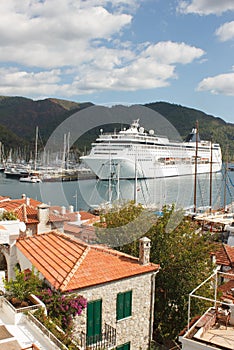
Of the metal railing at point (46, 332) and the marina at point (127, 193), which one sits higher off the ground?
the metal railing at point (46, 332)

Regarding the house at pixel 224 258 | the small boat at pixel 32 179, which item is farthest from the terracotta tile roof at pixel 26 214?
the small boat at pixel 32 179

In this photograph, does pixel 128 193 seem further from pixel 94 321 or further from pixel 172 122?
pixel 172 122

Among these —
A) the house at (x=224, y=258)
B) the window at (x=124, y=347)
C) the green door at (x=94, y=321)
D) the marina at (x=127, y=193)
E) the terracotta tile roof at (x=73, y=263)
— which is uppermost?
the terracotta tile roof at (x=73, y=263)

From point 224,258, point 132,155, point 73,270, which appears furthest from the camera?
point 132,155

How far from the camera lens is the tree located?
36.5ft

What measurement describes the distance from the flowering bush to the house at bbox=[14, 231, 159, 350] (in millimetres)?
151

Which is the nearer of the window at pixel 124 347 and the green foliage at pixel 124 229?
the window at pixel 124 347

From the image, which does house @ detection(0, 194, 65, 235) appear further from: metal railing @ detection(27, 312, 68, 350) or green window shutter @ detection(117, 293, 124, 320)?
metal railing @ detection(27, 312, 68, 350)

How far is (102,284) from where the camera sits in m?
8.15

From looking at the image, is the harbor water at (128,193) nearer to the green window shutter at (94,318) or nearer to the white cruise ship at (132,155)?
the white cruise ship at (132,155)

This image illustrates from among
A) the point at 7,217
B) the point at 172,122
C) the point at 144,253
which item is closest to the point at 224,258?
the point at 144,253

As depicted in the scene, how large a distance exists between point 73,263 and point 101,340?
1.73 meters

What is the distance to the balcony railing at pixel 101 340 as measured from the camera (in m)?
7.84

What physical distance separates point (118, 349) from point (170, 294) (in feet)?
10.5
